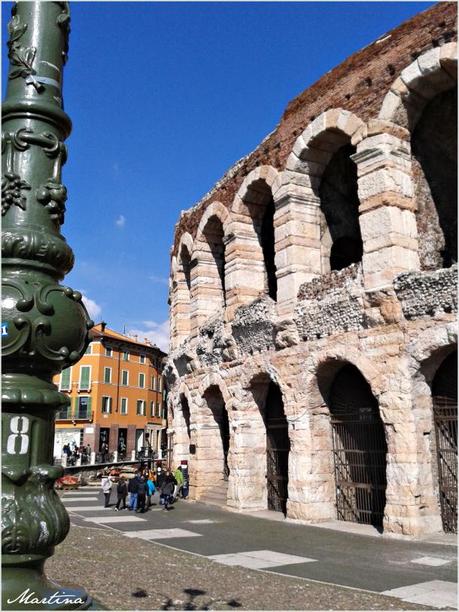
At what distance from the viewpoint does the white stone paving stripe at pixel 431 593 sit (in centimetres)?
632

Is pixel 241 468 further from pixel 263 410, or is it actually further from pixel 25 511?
pixel 25 511

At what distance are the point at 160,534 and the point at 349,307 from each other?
5902 mm

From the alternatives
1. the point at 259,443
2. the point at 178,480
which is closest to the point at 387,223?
the point at 259,443

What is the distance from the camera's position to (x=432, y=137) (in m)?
12.8

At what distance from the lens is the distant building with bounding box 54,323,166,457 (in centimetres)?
4534

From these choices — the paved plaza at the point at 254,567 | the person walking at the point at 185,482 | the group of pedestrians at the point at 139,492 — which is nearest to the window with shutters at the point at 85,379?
the person walking at the point at 185,482

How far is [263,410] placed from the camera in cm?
1555

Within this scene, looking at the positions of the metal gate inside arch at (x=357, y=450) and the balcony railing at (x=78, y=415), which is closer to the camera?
the metal gate inside arch at (x=357, y=450)

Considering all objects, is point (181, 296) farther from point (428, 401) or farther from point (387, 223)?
point (428, 401)

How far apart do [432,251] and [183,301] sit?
35.0 feet

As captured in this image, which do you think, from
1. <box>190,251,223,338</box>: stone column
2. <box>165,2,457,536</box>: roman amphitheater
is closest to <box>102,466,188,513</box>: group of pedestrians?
<box>165,2,457,536</box>: roman amphitheater

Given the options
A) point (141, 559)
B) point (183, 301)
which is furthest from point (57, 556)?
point (183, 301)

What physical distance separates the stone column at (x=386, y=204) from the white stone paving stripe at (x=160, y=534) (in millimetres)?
6047

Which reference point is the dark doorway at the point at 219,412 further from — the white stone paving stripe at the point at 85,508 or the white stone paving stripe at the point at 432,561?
the white stone paving stripe at the point at 432,561
